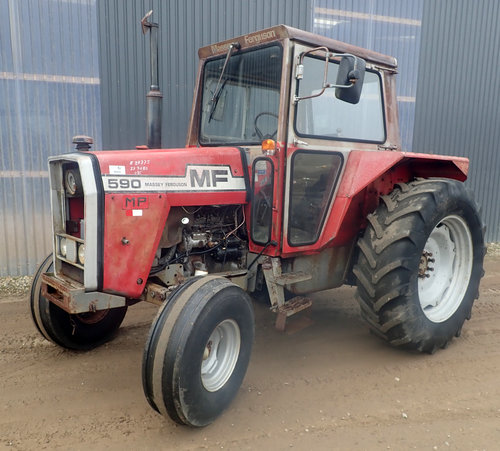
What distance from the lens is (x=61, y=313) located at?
3.18 meters

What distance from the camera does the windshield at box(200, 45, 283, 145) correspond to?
302cm

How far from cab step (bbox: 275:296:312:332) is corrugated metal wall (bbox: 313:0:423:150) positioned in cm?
483

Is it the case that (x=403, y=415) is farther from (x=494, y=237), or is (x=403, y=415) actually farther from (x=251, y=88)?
(x=494, y=237)

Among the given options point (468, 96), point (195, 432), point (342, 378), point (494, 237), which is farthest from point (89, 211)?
point (494, 237)

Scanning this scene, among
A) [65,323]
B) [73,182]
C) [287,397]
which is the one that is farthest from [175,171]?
[287,397]

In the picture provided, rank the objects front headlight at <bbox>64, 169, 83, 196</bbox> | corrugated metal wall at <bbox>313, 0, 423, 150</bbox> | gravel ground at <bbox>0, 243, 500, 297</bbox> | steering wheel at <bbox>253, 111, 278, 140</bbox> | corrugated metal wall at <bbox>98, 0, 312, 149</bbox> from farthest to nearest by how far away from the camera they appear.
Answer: corrugated metal wall at <bbox>313, 0, 423, 150</bbox> < corrugated metal wall at <bbox>98, 0, 312, 149</bbox> < gravel ground at <bbox>0, 243, 500, 297</bbox> < steering wheel at <bbox>253, 111, 278, 140</bbox> < front headlight at <bbox>64, 169, 83, 196</bbox>

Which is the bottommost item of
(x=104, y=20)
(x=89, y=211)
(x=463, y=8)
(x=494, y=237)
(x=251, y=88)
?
(x=494, y=237)

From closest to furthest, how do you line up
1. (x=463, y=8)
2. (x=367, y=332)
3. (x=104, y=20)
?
(x=367, y=332), (x=104, y=20), (x=463, y=8)

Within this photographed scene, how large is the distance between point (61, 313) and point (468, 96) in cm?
726

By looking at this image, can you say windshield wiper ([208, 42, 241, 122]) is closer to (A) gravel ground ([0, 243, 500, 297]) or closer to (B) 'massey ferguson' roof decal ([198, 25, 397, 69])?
(B) 'massey ferguson' roof decal ([198, 25, 397, 69])

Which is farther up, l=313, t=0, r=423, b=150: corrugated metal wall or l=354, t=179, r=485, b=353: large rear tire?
l=313, t=0, r=423, b=150: corrugated metal wall

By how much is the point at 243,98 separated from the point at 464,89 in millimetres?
5740

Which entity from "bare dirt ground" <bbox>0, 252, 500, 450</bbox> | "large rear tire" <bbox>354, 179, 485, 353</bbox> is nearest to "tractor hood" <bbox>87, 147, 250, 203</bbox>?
"large rear tire" <bbox>354, 179, 485, 353</bbox>

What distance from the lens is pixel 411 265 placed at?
3.10 meters
